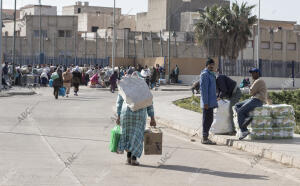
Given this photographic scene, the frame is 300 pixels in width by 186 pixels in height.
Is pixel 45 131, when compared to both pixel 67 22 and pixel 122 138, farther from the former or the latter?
pixel 67 22

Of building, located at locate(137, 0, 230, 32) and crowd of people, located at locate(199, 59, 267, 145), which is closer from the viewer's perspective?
crowd of people, located at locate(199, 59, 267, 145)

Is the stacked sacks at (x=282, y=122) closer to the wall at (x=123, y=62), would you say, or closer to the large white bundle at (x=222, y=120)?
the large white bundle at (x=222, y=120)

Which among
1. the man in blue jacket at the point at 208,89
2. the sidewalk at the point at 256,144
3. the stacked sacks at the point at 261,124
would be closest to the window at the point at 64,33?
the sidewalk at the point at 256,144

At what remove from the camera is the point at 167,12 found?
92125 millimetres

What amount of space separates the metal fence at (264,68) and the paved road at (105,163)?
3768 cm

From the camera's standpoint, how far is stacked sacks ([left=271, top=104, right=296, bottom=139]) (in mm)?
15633

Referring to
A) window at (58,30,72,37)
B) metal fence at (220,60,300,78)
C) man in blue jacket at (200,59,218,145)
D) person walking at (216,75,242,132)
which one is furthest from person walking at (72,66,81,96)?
window at (58,30,72,37)

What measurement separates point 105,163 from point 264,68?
4579cm

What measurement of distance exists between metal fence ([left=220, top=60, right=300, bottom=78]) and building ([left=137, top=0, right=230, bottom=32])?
36.5m

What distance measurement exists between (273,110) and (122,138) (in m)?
5.27

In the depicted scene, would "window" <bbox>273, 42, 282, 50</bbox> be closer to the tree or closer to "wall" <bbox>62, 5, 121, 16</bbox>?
the tree

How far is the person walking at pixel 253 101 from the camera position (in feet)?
49.6

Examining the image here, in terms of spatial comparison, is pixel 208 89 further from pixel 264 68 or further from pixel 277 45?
pixel 277 45

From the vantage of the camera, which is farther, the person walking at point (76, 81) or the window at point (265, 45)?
the window at point (265, 45)
